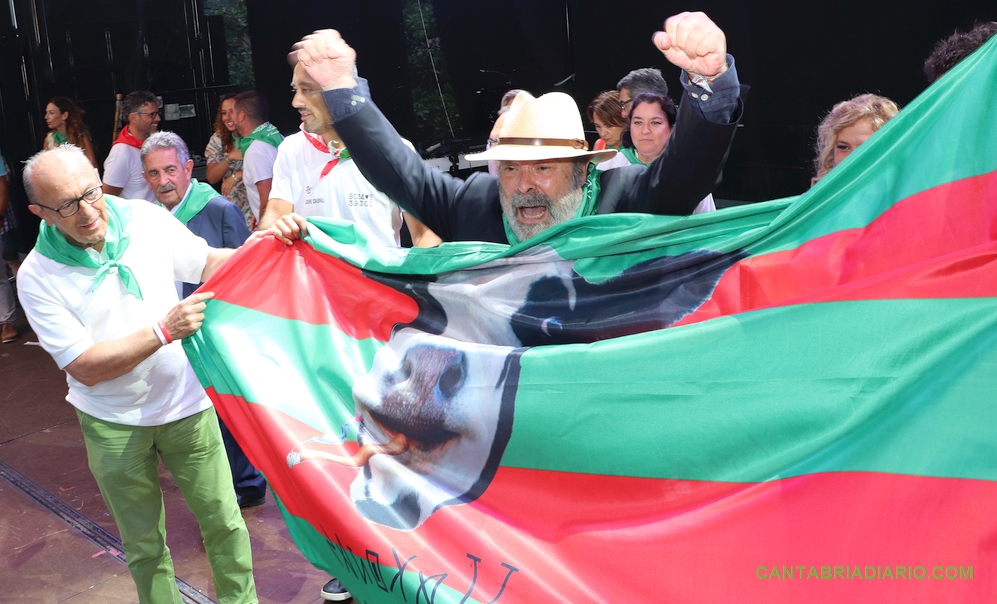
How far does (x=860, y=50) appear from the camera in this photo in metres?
6.07

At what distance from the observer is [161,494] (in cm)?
292

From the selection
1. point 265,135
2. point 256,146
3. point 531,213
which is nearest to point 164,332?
point 531,213

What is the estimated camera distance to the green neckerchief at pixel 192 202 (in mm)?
3699

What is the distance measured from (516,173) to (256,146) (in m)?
2.92

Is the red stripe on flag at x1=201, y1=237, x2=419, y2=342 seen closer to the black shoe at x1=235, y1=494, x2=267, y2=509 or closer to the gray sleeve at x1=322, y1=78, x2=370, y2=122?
the gray sleeve at x1=322, y1=78, x2=370, y2=122

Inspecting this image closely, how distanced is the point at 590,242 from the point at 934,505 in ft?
3.24

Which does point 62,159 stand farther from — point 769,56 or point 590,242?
point 769,56

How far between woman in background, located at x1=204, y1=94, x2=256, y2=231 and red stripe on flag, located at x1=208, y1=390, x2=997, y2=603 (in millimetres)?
3725

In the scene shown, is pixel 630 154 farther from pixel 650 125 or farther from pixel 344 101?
pixel 344 101

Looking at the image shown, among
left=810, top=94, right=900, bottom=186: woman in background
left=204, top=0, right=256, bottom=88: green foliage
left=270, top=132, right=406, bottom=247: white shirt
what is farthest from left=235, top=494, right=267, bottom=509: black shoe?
left=204, top=0, right=256, bottom=88: green foliage

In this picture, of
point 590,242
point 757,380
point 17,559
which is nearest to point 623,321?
point 590,242

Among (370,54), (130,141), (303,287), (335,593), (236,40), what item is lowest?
(335,593)

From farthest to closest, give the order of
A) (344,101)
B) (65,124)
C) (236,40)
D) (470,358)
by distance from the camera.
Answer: (236,40)
(65,124)
(344,101)
(470,358)

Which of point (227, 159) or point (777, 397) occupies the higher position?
point (227, 159)
